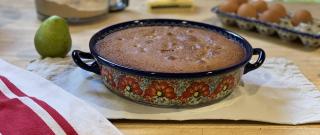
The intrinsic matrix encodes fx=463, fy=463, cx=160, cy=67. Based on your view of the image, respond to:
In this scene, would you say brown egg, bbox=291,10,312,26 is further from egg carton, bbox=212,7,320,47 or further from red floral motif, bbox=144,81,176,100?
red floral motif, bbox=144,81,176,100

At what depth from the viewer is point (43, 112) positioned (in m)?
0.63

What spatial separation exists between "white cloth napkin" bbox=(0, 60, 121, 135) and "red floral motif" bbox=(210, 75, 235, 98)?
197 millimetres

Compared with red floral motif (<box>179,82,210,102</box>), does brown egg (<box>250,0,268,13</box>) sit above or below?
above

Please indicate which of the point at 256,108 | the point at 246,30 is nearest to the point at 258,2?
the point at 246,30

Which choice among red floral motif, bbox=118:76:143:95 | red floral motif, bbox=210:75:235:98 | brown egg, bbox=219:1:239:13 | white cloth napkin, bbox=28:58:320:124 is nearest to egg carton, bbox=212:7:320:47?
brown egg, bbox=219:1:239:13

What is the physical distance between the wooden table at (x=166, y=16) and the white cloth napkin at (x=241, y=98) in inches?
0.5

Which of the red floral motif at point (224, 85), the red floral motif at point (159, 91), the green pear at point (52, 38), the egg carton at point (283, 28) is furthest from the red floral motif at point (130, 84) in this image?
the egg carton at point (283, 28)

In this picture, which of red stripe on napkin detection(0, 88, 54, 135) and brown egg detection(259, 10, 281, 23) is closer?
red stripe on napkin detection(0, 88, 54, 135)

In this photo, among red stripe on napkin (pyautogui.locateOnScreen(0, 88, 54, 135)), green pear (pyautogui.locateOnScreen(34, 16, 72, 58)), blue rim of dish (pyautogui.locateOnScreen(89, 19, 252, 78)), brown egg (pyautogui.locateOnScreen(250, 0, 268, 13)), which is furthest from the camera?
brown egg (pyautogui.locateOnScreen(250, 0, 268, 13))

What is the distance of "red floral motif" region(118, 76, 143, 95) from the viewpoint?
733 millimetres

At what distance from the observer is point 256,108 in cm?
79

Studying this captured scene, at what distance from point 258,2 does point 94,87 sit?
0.61 metres

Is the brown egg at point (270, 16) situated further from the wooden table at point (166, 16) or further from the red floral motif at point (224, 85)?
the red floral motif at point (224, 85)

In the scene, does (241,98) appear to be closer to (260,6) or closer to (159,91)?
(159,91)
